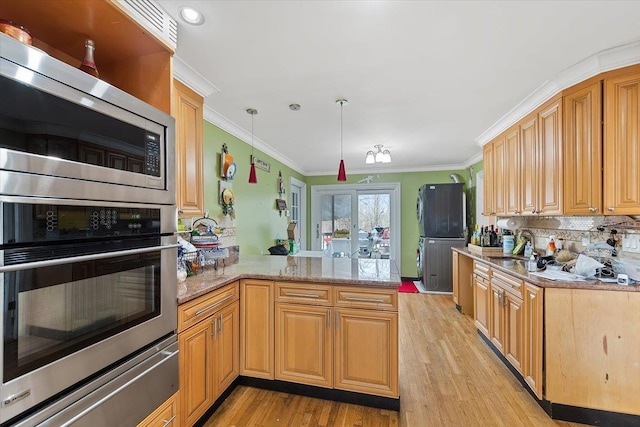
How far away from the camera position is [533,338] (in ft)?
6.56

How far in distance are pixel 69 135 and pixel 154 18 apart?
793mm

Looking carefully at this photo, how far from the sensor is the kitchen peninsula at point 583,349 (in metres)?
1.76

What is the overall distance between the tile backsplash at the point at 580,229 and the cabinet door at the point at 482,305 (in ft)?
2.50

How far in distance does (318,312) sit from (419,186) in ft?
14.6

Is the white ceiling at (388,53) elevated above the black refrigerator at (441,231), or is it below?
above

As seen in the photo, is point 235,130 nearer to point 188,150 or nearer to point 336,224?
point 188,150

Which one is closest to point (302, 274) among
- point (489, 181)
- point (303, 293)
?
point (303, 293)

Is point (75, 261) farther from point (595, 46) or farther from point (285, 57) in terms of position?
point (595, 46)

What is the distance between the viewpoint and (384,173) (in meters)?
5.89

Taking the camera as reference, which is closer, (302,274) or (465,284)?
(302,274)

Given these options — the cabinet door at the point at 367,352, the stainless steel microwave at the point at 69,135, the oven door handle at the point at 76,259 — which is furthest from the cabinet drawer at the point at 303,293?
the stainless steel microwave at the point at 69,135

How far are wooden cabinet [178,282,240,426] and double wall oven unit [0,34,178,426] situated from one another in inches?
10.0

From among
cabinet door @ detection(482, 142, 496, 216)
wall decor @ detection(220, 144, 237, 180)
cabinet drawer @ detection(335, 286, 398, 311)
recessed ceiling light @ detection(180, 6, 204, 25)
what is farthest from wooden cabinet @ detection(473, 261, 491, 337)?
recessed ceiling light @ detection(180, 6, 204, 25)

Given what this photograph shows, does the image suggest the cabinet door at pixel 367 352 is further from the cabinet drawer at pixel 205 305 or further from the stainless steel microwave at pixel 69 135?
the stainless steel microwave at pixel 69 135
